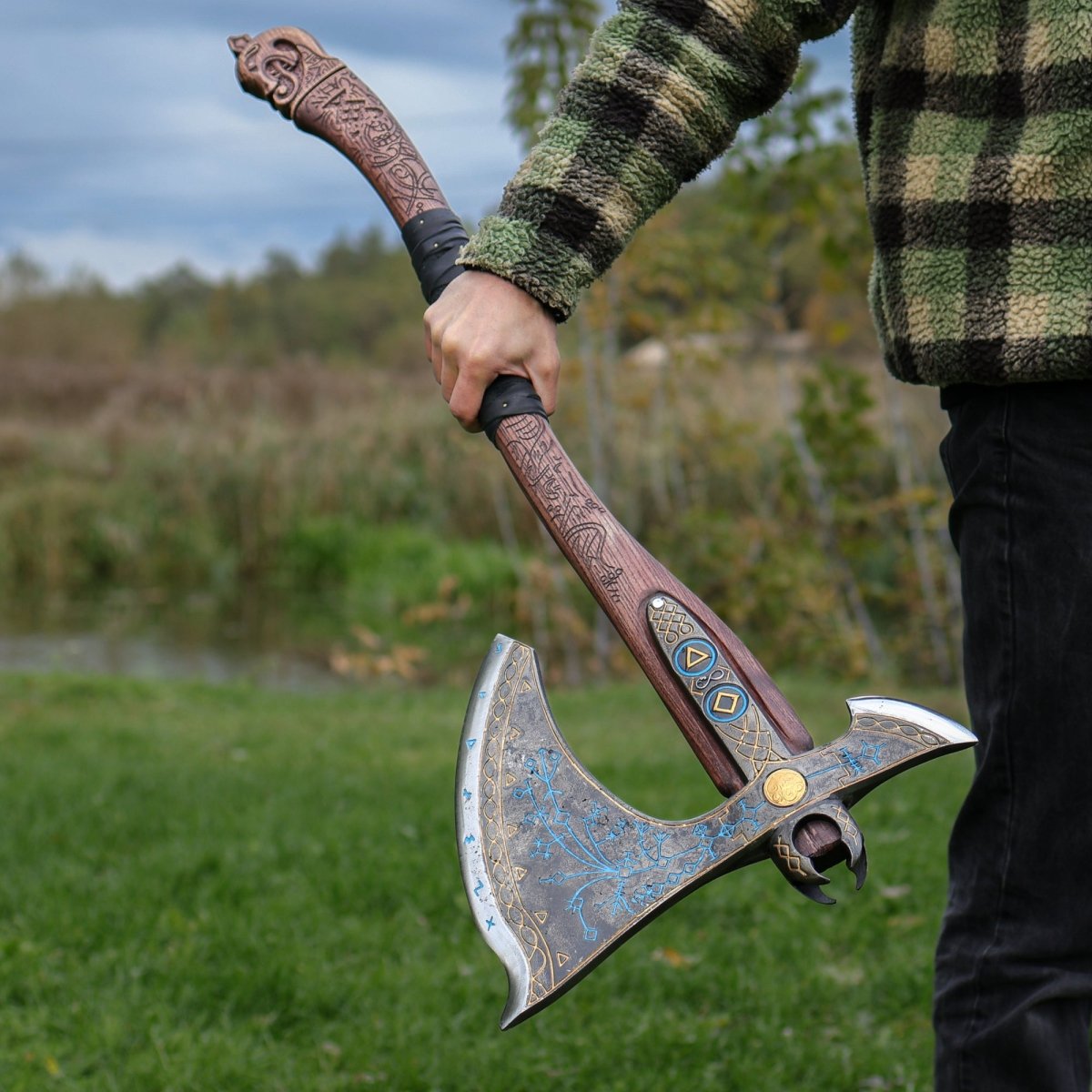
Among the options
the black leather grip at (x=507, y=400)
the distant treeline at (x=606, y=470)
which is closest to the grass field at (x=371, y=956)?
the black leather grip at (x=507, y=400)

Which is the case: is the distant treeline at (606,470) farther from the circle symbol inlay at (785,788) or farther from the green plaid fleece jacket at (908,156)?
the circle symbol inlay at (785,788)

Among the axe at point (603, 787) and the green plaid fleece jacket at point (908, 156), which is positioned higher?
the green plaid fleece jacket at point (908, 156)

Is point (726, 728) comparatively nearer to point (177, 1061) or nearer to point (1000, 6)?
point (1000, 6)

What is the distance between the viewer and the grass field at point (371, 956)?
265cm

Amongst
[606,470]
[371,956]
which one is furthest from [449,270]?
[606,470]

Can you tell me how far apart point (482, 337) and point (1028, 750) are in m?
0.78

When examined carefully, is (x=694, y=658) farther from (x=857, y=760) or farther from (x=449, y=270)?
(x=449, y=270)

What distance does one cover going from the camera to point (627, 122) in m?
1.59

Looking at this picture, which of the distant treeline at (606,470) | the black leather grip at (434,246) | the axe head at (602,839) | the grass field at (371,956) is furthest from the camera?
the distant treeline at (606,470)

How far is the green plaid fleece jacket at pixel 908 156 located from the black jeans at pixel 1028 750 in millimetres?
92

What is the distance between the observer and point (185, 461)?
1357 centimetres

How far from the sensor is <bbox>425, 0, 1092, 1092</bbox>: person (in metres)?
1.47

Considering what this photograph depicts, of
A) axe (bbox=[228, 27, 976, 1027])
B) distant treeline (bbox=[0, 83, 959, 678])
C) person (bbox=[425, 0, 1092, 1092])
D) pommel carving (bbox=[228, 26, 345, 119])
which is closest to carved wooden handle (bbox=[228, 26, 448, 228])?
pommel carving (bbox=[228, 26, 345, 119])

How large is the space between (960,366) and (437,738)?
467 centimetres
